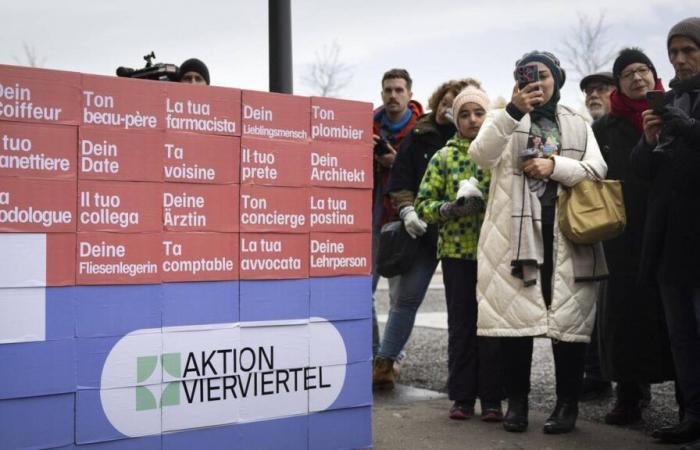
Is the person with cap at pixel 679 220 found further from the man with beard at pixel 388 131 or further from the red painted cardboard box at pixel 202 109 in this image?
the man with beard at pixel 388 131

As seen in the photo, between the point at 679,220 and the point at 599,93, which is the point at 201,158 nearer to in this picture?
the point at 679,220

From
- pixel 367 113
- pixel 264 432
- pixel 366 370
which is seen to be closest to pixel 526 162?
pixel 367 113

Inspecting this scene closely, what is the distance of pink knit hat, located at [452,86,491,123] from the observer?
230 inches

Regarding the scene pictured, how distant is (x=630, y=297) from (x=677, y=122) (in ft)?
4.30

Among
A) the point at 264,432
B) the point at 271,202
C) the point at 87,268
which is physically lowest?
the point at 264,432

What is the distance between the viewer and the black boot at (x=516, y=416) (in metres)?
5.35

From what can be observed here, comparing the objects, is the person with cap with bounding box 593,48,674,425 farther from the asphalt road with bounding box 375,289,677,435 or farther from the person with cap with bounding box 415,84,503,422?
the person with cap with bounding box 415,84,503,422

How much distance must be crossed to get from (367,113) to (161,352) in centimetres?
149

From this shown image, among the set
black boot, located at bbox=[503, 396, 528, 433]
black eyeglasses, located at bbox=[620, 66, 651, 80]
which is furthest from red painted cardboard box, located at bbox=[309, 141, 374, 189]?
black eyeglasses, located at bbox=[620, 66, 651, 80]

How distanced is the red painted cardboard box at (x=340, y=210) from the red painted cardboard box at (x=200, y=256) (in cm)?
43

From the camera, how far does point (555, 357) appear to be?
5.40 meters

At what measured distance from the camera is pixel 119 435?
3.98 m

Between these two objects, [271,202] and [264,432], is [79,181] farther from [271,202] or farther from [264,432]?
[264,432]

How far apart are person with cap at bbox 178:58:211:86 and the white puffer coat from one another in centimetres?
234
